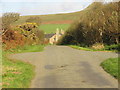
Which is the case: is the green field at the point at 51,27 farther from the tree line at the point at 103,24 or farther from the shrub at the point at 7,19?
the shrub at the point at 7,19

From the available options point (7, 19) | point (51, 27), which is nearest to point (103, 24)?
point (7, 19)

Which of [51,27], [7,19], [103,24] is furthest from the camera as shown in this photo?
[51,27]

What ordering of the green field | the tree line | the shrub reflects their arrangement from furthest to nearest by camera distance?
the green field, the shrub, the tree line

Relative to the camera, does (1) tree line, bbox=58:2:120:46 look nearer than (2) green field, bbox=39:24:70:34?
Yes

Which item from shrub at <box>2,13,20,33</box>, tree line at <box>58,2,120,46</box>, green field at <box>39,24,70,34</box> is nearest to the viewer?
tree line at <box>58,2,120,46</box>

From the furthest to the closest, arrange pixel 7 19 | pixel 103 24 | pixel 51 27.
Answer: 1. pixel 51 27
2. pixel 103 24
3. pixel 7 19

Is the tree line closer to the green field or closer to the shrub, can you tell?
the shrub

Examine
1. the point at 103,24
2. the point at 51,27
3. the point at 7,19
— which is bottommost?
the point at 103,24

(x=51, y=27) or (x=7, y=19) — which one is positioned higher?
(x=51, y=27)

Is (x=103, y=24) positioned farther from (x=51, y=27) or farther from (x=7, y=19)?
(x=51, y=27)

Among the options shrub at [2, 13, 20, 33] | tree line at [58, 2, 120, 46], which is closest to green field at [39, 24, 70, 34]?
tree line at [58, 2, 120, 46]

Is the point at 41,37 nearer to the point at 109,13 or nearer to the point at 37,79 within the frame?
the point at 109,13

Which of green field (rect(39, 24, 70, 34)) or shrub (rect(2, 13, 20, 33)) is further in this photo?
green field (rect(39, 24, 70, 34))

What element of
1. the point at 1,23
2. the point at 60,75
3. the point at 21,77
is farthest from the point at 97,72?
the point at 1,23
